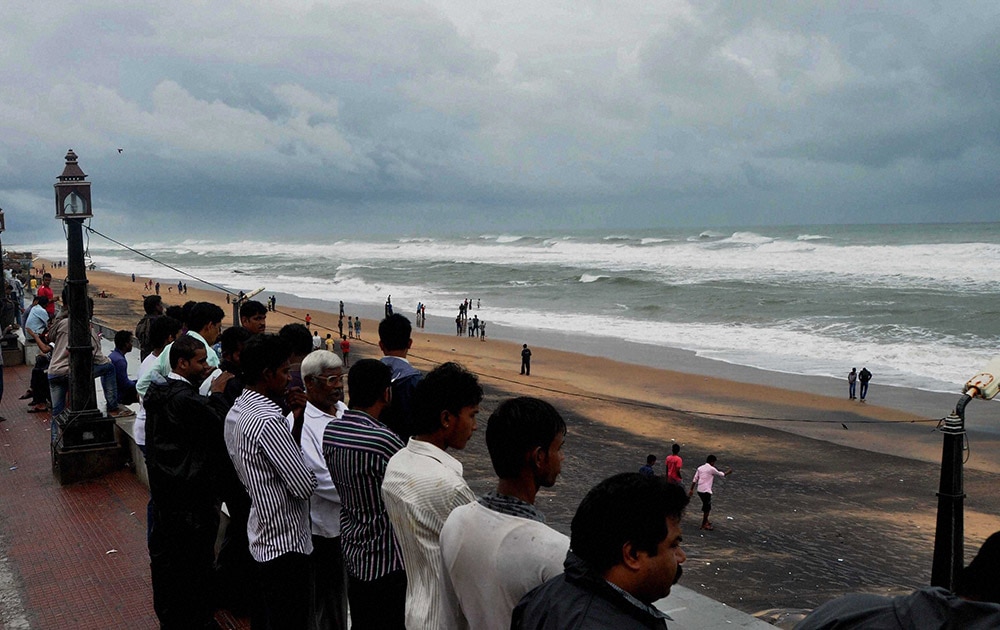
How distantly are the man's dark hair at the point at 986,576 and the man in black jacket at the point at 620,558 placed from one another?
0.61 meters

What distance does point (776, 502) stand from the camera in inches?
556

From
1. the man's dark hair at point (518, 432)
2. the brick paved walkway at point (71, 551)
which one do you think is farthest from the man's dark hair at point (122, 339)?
the man's dark hair at point (518, 432)

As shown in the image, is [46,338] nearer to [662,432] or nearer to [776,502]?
[776,502]

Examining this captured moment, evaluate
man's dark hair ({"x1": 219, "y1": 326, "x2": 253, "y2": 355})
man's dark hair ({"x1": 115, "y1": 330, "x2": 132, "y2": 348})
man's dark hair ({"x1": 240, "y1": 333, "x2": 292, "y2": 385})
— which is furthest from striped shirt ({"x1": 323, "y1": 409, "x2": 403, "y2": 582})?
man's dark hair ({"x1": 115, "y1": 330, "x2": 132, "y2": 348})

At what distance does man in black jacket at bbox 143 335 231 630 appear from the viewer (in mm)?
4371

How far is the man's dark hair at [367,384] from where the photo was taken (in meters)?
3.41

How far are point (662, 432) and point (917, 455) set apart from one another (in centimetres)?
512

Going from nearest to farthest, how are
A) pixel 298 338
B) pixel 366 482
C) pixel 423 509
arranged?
pixel 423 509 → pixel 366 482 → pixel 298 338

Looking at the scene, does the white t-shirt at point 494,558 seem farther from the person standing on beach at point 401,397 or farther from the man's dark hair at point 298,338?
the man's dark hair at point 298,338

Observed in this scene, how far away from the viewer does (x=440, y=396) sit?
288 centimetres

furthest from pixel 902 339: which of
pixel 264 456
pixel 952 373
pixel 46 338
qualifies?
pixel 264 456

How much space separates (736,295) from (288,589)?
47.0 meters

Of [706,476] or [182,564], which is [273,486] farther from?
[706,476]

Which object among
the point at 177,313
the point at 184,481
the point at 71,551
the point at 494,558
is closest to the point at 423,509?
the point at 494,558
